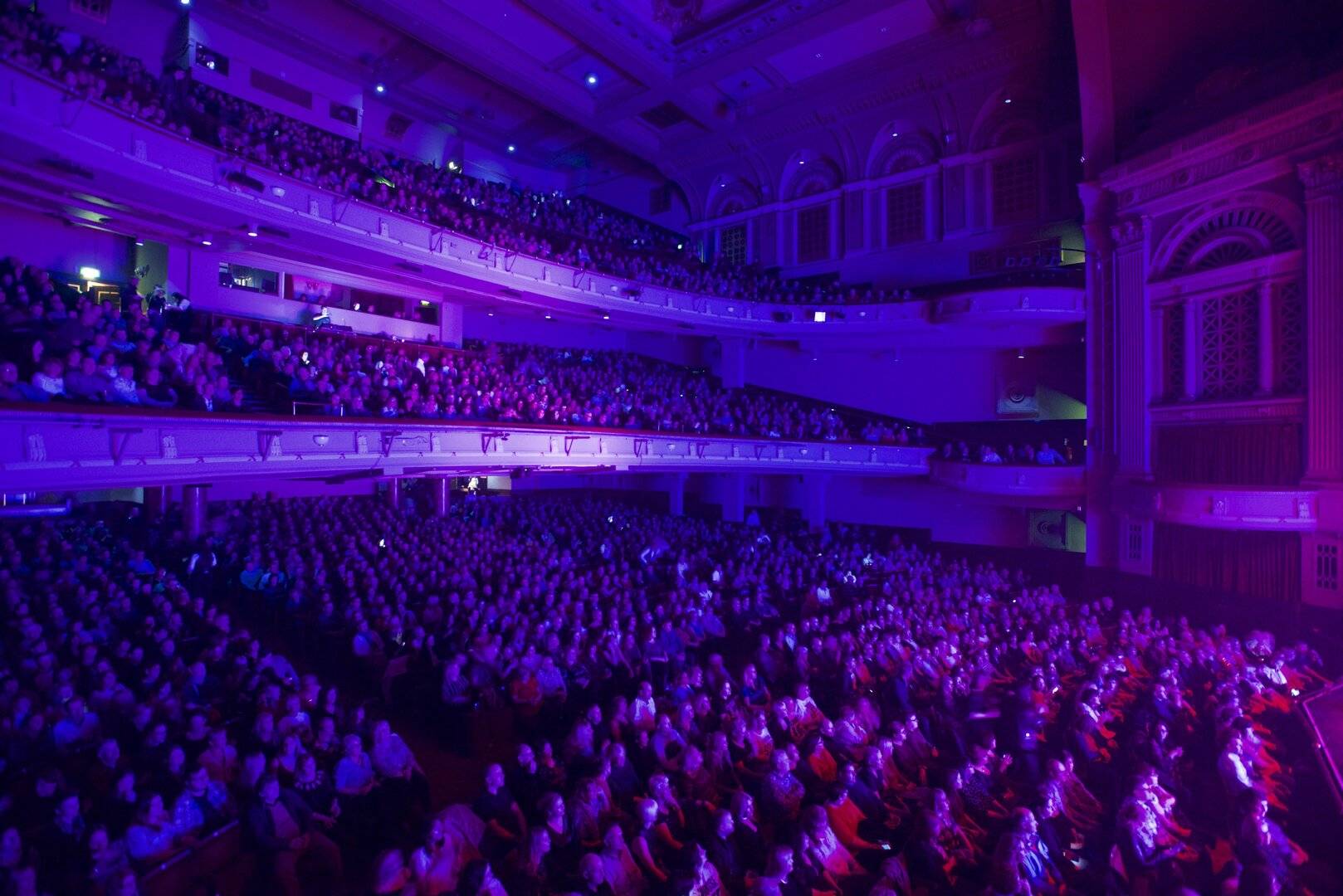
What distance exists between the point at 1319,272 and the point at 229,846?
15.8 meters

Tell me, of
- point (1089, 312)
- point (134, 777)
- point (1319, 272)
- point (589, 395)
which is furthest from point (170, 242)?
point (1319, 272)

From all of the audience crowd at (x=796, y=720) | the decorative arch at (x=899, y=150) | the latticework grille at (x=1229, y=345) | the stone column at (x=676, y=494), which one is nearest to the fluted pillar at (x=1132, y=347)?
the latticework grille at (x=1229, y=345)

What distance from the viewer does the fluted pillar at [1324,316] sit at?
1107 centimetres

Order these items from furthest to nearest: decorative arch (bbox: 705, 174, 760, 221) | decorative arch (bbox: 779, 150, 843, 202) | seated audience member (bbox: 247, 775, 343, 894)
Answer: decorative arch (bbox: 705, 174, 760, 221) → decorative arch (bbox: 779, 150, 843, 202) → seated audience member (bbox: 247, 775, 343, 894)

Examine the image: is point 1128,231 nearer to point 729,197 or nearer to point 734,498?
point 734,498

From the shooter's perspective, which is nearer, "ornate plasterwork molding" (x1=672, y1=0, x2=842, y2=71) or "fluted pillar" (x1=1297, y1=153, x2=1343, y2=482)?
"fluted pillar" (x1=1297, y1=153, x2=1343, y2=482)

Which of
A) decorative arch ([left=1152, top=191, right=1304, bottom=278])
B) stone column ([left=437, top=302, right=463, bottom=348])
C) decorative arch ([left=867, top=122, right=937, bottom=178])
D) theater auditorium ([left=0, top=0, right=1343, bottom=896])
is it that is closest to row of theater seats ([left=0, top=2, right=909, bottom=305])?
theater auditorium ([left=0, top=0, right=1343, bottom=896])

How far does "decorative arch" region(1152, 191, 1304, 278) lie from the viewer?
39.2 ft

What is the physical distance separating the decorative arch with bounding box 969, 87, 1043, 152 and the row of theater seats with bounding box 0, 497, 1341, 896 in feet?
40.9

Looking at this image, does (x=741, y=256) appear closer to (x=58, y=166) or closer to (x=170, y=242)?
(x=170, y=242)

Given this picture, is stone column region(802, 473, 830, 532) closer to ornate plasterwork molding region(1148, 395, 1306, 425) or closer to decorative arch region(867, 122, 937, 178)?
ornate plasterwork molding region(1148, 395, 1306, 425)

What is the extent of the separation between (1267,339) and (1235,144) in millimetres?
3456

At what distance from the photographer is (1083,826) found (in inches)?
240

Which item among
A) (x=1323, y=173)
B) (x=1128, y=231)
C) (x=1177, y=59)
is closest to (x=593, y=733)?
(x=1323, y=173)
